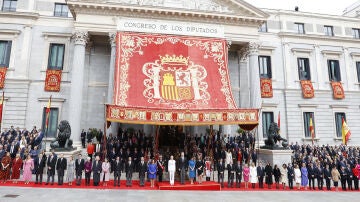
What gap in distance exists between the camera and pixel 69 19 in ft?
85.4

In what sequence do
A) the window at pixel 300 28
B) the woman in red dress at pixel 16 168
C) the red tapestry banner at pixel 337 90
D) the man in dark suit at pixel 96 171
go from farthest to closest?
the window at pixel 300 28, the red tapestry banner at pixel 337 90, the woman in red dress at pixel 16 168, the man in dark suit at pixel 96 171

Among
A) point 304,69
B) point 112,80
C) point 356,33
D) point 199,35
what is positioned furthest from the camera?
point 356,33

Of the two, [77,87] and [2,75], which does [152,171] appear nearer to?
[77,87]

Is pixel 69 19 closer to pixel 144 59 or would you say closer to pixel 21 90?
pixel 21 90

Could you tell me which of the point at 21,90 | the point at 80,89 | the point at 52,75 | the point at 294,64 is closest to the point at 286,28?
the point at 294,64

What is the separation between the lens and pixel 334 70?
1224 inches

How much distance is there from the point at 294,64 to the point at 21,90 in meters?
28.5

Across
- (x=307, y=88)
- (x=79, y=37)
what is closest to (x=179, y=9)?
(x=79, y=37)

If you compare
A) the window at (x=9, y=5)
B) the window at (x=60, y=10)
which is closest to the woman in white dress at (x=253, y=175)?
the window at (x=60, y=10)

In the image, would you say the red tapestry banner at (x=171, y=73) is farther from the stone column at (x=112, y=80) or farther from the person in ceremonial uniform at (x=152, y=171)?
the person in ceremonial uniform at (x=152, y=171)

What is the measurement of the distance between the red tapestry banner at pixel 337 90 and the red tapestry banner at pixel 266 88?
7808 mm

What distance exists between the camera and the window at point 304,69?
30091 millimetres

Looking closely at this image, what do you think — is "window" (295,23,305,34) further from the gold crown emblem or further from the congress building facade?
the gold crown emblem

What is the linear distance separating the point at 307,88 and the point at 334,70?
5.13 meters
